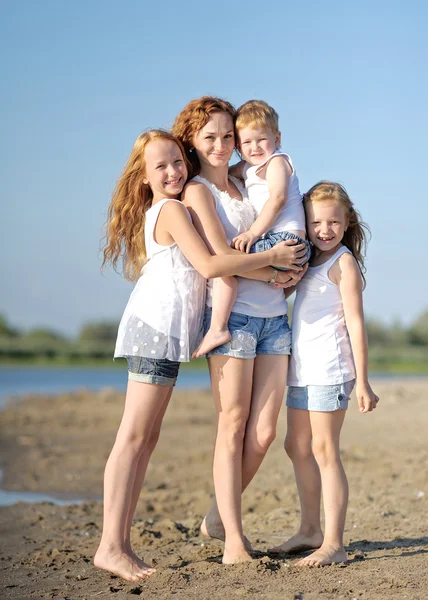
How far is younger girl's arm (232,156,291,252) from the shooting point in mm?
3943

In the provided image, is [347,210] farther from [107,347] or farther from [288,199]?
[107,347]

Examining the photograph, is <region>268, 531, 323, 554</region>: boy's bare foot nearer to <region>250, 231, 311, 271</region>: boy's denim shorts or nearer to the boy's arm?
<region>250, 231, 311, 271</region>: boy's denim shorts

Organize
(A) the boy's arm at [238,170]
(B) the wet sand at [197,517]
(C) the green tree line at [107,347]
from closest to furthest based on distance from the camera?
(B) the wet sand at [197,517] < (A) the boy's arm at [238,170] < (C) the green tree line at [107,347]

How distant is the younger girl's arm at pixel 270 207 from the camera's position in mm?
3943

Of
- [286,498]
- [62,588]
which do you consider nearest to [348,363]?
[62,588]

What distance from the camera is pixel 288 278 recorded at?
4.02 meters

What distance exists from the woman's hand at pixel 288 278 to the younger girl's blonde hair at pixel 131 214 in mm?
764

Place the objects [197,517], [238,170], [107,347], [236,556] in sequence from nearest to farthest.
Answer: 1. [236,556]
2. [238,170]
3. [197,517]
4. [107,347]

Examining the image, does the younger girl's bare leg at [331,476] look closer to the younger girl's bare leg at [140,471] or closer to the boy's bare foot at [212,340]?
the boy's bare foot at [212,340]

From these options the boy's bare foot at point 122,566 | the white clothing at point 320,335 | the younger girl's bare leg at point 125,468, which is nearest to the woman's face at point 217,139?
the white clothing at point 320,335

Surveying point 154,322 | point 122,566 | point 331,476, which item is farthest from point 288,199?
point 122,566

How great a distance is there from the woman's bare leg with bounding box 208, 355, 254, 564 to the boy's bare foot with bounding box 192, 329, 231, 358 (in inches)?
3.6

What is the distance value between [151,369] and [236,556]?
1.07m

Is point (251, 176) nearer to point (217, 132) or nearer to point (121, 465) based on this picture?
point (217, 132)
